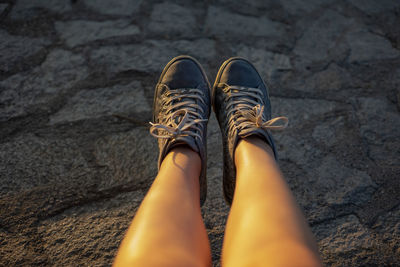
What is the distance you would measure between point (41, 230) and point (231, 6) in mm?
2226

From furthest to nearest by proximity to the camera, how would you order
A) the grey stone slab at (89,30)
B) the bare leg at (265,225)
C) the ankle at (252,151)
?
the grey stone slab at (89,30), the ankle at (252,151), the bare leg at (265,225)

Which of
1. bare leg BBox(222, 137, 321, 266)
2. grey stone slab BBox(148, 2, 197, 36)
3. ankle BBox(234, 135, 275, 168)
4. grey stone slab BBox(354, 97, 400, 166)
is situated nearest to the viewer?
bare leg BBox(222, 137, 321, 266)

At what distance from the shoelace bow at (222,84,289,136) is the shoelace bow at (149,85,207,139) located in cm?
15

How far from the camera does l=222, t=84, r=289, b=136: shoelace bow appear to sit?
1.24 m

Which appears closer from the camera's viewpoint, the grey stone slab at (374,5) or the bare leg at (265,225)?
the bare leg at (265,225)

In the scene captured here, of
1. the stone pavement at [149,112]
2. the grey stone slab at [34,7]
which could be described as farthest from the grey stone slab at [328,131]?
the grey stone slab at [34,7]

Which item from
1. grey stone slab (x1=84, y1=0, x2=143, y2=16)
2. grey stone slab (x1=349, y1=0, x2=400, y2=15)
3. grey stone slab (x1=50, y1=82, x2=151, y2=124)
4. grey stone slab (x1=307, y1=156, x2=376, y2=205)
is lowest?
grey stone slab (x1=307, y1=156, x2=376, y2=205)

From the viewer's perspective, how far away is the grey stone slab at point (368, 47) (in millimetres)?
2104

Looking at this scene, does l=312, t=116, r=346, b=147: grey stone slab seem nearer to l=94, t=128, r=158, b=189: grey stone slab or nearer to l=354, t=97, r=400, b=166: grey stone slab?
l=354, t=97, r=400, b=166: grey stone slab

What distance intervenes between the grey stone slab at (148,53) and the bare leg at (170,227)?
1.04 meters

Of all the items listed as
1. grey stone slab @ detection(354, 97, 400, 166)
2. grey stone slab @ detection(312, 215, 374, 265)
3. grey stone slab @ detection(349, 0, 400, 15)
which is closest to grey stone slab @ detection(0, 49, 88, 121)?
grey stone slab @ detection(312, 215, 374, 265)

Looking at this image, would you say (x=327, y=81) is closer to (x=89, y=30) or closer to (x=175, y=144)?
(x=175, y=144)

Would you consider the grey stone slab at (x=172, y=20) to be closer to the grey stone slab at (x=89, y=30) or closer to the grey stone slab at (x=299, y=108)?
the grey stone slab at (x=89, y=30)

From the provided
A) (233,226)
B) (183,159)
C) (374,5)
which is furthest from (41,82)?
(374,5)
